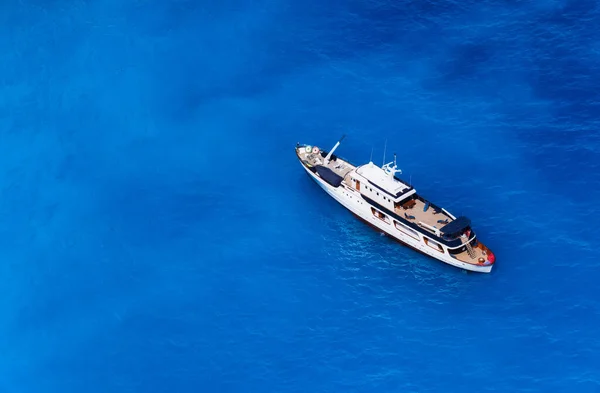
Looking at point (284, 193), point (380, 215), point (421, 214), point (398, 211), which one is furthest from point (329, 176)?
point (421, 214)

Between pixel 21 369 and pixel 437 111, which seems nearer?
pixel 21 369

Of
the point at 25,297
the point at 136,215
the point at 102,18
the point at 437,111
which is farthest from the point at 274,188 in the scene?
the point at 102,18

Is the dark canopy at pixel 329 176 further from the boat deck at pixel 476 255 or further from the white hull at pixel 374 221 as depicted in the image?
the boat deck at pixel 476 255

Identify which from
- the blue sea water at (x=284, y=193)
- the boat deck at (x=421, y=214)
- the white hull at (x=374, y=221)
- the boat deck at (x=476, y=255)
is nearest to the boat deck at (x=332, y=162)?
the white hull at (x=374, y=221)

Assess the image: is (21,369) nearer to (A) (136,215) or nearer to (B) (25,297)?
(B) (25,297)

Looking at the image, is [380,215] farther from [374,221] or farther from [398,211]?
[398,211]

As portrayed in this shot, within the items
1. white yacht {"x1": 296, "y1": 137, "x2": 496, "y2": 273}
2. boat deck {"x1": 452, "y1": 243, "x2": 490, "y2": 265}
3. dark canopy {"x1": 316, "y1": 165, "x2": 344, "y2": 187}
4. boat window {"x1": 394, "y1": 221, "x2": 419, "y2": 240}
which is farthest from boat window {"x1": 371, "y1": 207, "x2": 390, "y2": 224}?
boat deck {"x1": 452, "y1": 243, "x2": 490, "y2": 265}
